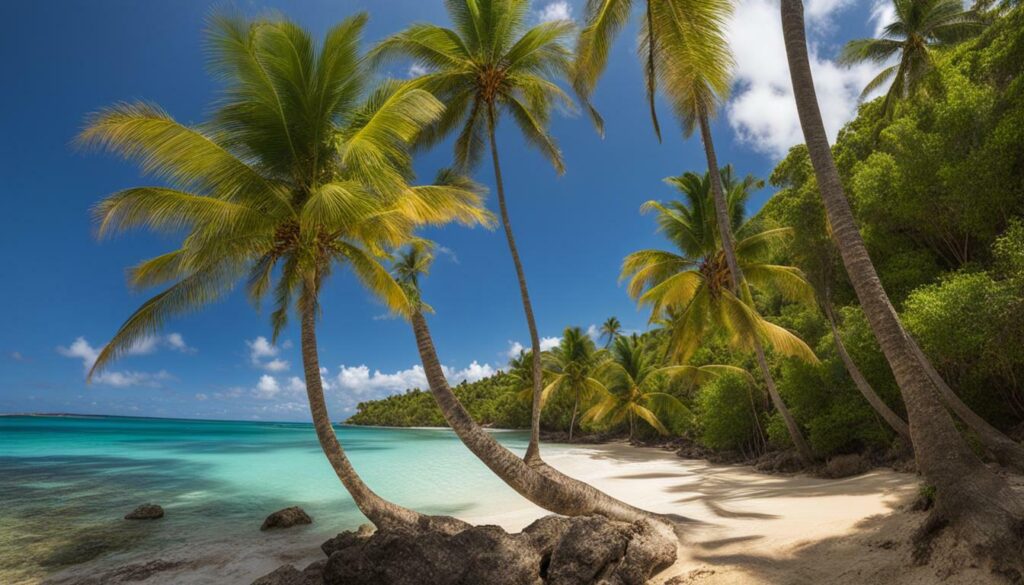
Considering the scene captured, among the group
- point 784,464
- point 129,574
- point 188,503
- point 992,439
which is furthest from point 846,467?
point 188,503

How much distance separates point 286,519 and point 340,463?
4189 millimetres

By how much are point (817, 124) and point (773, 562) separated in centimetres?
473

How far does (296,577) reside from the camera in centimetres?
538

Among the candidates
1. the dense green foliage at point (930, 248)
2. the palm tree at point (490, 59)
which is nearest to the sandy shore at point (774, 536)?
the dense green foliage at point (930, 248)

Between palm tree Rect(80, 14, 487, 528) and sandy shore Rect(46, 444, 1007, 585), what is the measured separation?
267 cm

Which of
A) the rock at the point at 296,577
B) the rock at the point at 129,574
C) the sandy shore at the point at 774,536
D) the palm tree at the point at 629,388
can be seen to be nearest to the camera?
the sandy shore at the point at 774,536

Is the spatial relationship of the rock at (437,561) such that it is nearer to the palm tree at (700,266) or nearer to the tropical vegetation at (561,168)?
the tropical vegetation at (561,168)

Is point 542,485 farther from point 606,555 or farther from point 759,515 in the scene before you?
point 759,515

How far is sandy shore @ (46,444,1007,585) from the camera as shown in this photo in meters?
4.11

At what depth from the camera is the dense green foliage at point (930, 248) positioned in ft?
25.8

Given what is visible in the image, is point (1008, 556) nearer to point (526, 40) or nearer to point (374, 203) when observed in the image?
point (374, 203)

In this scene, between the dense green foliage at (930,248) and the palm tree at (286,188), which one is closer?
the palm tree at (286,188)

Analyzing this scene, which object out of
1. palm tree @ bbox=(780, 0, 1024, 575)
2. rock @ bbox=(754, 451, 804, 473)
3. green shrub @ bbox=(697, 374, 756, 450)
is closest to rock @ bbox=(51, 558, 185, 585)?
palm tree @ bbox=(780, 0, 1024, 575)

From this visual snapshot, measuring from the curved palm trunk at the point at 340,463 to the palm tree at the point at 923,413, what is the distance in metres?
5.51
